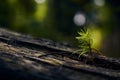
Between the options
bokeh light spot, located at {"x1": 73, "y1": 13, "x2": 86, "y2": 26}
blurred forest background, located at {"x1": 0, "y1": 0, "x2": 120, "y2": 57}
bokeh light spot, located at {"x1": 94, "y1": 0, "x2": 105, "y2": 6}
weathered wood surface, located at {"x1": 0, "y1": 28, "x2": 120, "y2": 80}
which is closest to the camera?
weathered wood surface, located at {"x1": 0, "y1": 28, "x2": 120, "y2": 80}

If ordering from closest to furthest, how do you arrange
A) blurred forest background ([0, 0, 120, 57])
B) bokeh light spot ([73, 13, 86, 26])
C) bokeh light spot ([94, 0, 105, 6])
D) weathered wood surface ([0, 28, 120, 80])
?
weathered wood surface ([0, 28, 120, 80]), blurred forest background ([0, 0, 120, 57]), bokeh light spot ([94, 0, 105, 6]), bokeh light spot ([73, 13, 86, 26])

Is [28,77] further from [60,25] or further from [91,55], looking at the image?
[60,25]

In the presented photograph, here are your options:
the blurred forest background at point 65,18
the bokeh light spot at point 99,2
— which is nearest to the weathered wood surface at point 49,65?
the blurred forest background at point 65,18

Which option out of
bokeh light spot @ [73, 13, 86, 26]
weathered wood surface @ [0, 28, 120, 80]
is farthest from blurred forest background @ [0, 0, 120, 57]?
weathered wood surface @ [0, 28, 120, 80]

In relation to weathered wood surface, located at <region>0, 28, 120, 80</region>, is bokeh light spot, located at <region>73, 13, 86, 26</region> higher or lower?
higher

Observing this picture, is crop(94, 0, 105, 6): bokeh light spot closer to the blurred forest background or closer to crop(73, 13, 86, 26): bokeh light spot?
the blurred forest background

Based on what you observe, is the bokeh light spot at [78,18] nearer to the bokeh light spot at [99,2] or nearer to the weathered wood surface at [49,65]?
the bokeh light spot at [99,2]

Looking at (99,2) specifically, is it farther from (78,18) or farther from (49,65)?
(49,65)

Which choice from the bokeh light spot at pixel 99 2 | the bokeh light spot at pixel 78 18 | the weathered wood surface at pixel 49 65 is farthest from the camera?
the bokeh light spot at pixel 78 18
